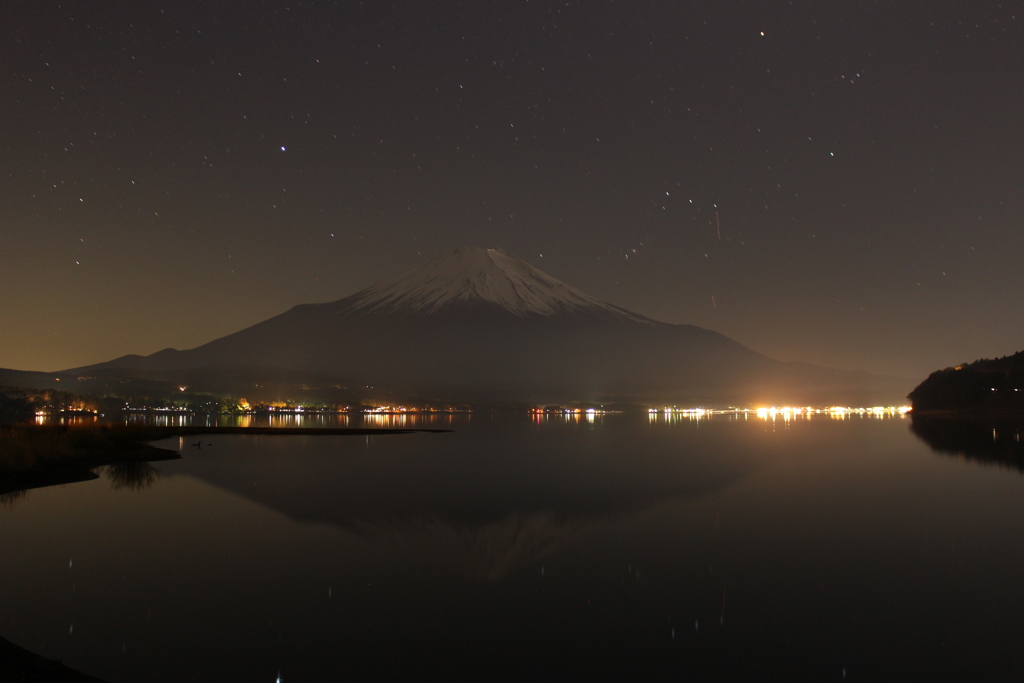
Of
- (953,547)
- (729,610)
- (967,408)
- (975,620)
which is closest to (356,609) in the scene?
(729,610)

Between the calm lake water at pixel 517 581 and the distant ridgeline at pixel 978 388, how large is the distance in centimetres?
8485

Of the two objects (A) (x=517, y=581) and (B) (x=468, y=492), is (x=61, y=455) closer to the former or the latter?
(B) (x=468, y=492)

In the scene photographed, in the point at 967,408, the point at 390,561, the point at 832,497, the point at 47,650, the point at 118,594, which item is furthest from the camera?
the point at 967,408

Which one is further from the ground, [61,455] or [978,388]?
[978,388]

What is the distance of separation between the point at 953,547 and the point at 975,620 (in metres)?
5.70

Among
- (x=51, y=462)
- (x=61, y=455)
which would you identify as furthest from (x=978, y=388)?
(x=51, y=462)

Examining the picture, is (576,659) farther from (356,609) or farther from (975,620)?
(975,620)

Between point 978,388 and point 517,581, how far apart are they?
11062cm

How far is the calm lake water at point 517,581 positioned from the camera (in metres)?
8.62

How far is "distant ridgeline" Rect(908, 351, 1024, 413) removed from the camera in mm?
95750

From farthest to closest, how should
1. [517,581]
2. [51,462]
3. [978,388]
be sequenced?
[978,388]
[51,462]
[517,581]

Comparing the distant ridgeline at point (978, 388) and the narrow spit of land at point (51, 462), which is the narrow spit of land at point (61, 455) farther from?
the distant ridgeline at point (978, 388)

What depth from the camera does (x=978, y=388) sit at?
335 ft

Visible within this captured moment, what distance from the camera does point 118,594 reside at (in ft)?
36.4
